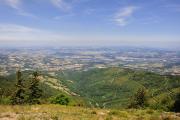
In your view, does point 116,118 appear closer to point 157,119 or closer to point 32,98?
point 157,119

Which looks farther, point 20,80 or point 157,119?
point 20,80

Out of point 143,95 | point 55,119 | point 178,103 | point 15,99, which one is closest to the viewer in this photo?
point 55,119

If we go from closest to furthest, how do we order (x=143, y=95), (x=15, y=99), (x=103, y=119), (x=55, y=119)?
(x=55, y=119), (x=103, y=119), (x=15, y=99), (x=143, y=95)

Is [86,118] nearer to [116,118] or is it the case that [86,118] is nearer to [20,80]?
[116,118]

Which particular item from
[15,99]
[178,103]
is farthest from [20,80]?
[178,103]

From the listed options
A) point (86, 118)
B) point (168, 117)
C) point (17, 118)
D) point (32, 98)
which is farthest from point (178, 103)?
point (32, 98)

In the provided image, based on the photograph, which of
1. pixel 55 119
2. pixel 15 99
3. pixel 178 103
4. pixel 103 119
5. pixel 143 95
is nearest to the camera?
pixel 55 119

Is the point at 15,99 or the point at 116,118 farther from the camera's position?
the point at 15,99

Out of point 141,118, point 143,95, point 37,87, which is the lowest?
point 143,95

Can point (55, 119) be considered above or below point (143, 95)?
above
